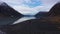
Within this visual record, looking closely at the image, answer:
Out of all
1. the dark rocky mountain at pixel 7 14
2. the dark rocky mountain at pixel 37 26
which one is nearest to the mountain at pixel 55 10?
the dark rocky mountain at pixel 37 26

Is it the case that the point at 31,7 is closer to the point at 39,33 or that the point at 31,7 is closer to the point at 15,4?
the point at 15,4

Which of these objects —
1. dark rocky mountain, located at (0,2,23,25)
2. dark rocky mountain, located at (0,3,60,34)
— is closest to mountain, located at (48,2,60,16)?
dark rocky mountain, located at (0,3,60,34)

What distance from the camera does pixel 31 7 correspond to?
6.56 feet

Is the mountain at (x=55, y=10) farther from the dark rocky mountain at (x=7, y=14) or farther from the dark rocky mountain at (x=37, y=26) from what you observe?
the dark rocky mountain at (x=7, y=14)

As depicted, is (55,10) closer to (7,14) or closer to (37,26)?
(37,26)

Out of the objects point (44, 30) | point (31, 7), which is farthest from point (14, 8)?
point (44, 30)

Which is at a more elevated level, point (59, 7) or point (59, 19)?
point (59, 7)

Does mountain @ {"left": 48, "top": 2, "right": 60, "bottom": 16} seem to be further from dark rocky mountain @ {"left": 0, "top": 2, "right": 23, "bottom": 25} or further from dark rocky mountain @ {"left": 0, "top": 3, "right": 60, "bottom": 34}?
dark rocky mountain @ {"left": 0, "top": 2, "right": 23, "bottom": 25}

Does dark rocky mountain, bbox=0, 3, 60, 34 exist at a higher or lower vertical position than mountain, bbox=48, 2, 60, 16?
lower

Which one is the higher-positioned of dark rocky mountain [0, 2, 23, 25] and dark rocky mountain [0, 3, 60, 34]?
dark rocky mountain [0, 2, 23, 25]

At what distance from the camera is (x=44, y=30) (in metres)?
1.93

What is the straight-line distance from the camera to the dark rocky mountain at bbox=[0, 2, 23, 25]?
2.03 metres

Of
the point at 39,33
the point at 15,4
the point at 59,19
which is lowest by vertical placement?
the point at 39,33

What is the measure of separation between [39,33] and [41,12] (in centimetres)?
28
